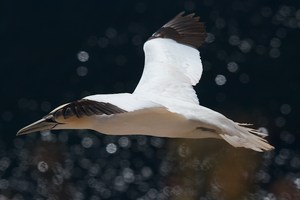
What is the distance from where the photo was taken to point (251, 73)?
57.2 ft

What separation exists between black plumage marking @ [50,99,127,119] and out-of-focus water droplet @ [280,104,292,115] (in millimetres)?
8609

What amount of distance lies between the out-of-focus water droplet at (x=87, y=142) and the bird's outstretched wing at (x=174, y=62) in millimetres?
5620

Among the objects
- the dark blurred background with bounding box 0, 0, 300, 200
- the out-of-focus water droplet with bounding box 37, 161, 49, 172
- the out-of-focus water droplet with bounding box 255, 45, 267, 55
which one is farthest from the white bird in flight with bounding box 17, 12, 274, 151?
the out-of-focus water droplet with bounding box 255, 45, 267, 55

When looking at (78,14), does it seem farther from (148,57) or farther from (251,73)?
(148,57)

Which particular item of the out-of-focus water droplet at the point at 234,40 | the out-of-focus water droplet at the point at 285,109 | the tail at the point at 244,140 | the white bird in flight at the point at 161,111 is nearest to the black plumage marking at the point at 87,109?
the white bird in flight at the point at 161,111

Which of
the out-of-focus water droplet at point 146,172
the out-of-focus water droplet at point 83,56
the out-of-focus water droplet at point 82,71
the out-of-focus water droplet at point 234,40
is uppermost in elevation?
the out-of-focus water droplet at point 234,40

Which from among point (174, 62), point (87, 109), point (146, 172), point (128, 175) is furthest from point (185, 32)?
point (128, 175)

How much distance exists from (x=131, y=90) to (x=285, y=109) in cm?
211

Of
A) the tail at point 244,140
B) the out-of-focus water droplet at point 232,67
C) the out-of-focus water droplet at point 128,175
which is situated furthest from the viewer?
the out-of-focus water droplet at point 232,67

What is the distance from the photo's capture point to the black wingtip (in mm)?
10922

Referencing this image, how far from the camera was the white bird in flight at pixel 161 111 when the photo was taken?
8.55 m

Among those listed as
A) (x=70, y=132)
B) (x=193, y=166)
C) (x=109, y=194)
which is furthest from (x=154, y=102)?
(x=70, y=132)

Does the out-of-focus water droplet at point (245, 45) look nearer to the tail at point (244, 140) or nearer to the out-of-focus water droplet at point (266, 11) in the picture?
the out-of-focus water droplet at point (266, 11)

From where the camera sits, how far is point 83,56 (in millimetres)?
18047
